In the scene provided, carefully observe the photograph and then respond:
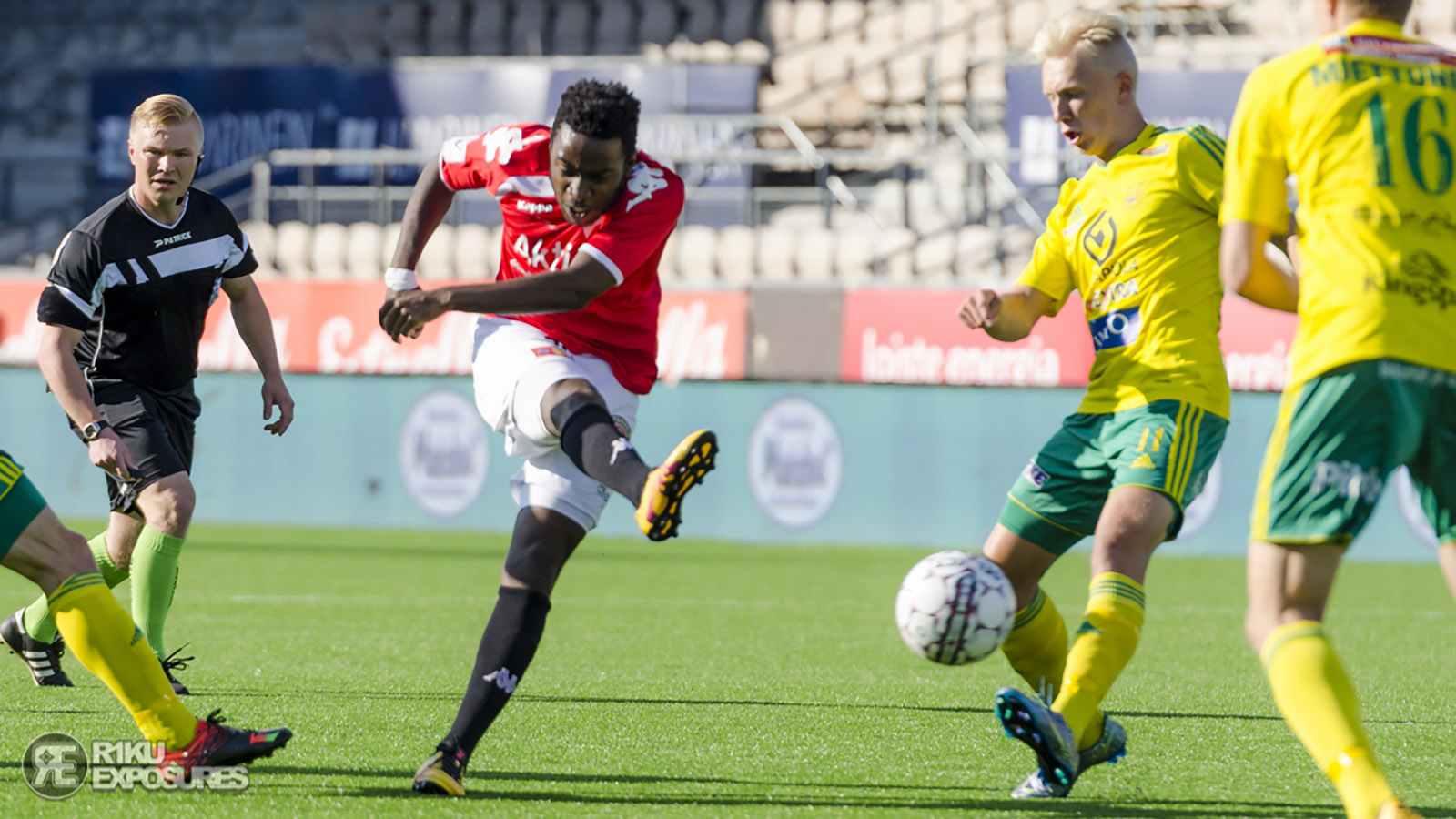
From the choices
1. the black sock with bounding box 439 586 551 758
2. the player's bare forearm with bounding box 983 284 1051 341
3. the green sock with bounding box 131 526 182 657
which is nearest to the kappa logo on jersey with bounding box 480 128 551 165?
the black sock with bounding box 439 586 551 758

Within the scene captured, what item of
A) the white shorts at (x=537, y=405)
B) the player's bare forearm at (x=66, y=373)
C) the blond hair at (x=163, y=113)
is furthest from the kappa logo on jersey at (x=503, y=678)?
the blond hair at (x=163, y=113)

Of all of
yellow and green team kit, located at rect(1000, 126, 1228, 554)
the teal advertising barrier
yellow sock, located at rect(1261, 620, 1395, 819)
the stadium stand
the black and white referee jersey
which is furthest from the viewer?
the stadium stand

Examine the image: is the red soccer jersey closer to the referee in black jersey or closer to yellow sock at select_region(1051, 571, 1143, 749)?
yellow sock at select_region(1051, 571, 1143, 749)

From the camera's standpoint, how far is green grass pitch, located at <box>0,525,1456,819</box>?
165 inches

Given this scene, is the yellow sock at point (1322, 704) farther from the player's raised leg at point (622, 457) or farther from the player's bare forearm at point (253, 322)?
the player's bare forearm at point (253, 322)

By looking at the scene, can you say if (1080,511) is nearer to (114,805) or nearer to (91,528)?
(114,805)

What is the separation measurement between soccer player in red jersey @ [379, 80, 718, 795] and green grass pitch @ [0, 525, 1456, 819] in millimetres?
480

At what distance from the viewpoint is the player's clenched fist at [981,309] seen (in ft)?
14.7

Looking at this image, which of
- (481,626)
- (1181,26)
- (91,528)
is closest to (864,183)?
(1181,26)

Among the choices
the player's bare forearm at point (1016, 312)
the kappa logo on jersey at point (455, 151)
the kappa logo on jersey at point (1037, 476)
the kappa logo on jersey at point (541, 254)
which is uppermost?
the kappa logo on jersey at point (455, 151)

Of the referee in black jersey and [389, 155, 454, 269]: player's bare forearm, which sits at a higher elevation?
[389, 155, 454, 269]: player's bare forearm

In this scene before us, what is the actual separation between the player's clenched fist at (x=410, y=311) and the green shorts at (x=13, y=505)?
36.4 inches

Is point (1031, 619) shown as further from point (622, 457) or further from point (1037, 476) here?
point (622, 457)

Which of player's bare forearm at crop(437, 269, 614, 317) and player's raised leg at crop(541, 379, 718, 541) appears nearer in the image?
player's raised leg at crop(541, 379, 718, 541)
